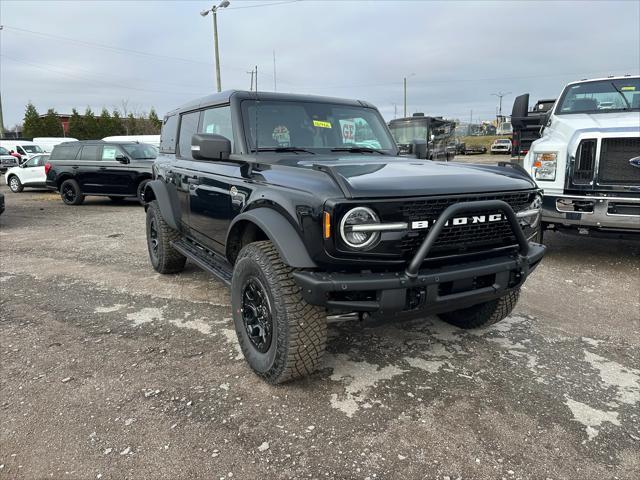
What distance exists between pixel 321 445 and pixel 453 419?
77 cm

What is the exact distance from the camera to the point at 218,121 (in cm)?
399

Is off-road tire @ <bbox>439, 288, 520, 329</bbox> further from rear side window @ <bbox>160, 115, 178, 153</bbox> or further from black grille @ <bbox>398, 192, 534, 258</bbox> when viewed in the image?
rear side window @ <bbox>160, 115, 178, 153</bbox>

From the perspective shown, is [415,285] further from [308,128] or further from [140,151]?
[140,151]

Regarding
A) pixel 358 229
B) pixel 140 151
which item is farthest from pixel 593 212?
pixel 140 151

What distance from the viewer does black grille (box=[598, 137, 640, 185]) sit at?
5.19 m

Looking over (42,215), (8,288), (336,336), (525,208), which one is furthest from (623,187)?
(42,215)

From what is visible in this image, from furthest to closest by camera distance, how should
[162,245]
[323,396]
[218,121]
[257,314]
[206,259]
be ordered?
[162,245] → [206,259] → [218,121] → [257,314] → [323,396]

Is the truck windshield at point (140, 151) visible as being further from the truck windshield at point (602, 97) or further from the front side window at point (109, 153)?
the truck windshield at point (602, 97)

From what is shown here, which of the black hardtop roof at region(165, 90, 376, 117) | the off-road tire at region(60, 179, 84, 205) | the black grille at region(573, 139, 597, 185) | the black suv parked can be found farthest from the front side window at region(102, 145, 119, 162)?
the black grille at region(573, 139, 597, 185)

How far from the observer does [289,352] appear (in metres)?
2.69

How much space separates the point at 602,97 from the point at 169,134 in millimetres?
5646

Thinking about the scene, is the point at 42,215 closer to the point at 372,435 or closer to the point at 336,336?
the point at 336,336

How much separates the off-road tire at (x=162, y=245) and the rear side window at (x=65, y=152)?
8530mm

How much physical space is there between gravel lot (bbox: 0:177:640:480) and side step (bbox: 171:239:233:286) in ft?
1.54
